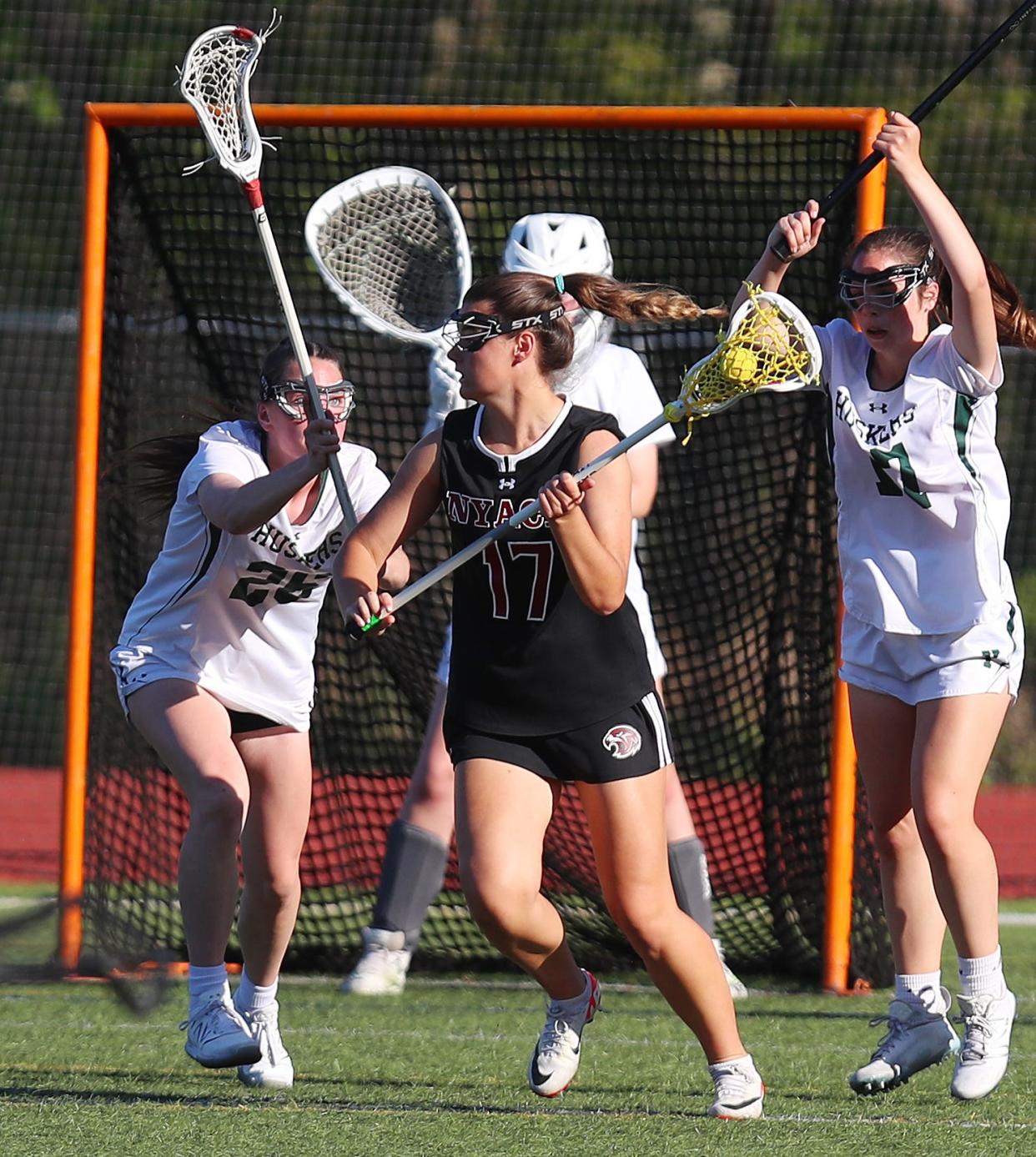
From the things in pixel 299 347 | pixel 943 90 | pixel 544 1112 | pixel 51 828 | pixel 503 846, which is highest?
pixel 943 90

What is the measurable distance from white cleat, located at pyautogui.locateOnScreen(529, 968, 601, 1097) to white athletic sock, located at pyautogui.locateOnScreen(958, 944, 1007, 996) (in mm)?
802

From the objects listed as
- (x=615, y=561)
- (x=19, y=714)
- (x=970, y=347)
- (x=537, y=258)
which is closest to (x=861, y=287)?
(x=970, y=347)

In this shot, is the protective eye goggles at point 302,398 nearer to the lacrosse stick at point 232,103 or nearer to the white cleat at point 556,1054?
the lacrosse stick at point 232,103

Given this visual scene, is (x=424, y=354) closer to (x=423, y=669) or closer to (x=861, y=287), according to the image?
(x=423, y=669)

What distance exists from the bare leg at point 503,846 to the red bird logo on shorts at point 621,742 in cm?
16

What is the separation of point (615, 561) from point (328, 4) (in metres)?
9.51

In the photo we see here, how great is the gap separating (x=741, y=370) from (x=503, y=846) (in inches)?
41.8

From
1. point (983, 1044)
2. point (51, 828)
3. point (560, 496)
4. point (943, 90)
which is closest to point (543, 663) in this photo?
point (560, 496)

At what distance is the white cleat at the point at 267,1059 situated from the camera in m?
4.20

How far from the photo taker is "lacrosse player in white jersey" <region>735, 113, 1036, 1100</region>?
153 inches

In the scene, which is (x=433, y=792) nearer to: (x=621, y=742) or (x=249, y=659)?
(x=249, y=659)

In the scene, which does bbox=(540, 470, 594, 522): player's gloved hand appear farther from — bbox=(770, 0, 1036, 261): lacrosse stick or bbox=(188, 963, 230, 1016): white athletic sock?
bbox=(188, 963, 230, 1016): white athletic sock

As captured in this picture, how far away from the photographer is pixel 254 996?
4375mm

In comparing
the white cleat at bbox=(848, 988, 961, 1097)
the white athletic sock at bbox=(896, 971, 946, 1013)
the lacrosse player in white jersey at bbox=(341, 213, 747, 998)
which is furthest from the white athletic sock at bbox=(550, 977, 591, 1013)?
the lacrosse player in white jersey at bbox=(341, 213, 747, 998)
